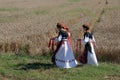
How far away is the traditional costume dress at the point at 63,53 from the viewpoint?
11.9 m

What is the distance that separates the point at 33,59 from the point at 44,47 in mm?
1509

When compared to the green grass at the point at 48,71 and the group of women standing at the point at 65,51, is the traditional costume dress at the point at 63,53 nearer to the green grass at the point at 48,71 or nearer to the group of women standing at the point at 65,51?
the group of women standing at the point at 65,51

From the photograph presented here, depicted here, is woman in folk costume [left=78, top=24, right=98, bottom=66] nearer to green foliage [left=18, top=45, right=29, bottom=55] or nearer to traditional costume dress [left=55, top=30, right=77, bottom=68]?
traditional costume dress [left=55, top=30, right=77, bottom=68]

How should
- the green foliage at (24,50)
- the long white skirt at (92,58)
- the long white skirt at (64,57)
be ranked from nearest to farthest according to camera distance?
1. the long white skirt at (64,57)
2. the long white skirt at (92,58)
3. the green foliage at (24,50)

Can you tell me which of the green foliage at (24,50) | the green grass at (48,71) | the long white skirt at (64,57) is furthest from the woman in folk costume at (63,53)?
the green foliage at (24,50)

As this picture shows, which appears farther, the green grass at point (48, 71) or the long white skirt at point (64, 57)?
the long white skirt at point (64, 57)

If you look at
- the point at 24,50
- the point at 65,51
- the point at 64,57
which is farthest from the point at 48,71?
the point at 24,50

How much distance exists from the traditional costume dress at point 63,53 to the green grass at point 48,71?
224mm

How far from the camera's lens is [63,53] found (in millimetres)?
11945

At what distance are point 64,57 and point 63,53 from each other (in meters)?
0.14

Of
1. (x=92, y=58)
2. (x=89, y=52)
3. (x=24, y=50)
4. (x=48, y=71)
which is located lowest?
(x=48, y=71)

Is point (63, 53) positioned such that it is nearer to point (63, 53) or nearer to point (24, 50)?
point (63, 53)

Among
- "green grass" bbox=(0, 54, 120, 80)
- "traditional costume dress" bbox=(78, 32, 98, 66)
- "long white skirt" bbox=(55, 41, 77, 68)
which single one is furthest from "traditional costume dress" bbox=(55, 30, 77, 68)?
Answer: "traditional costume dress" bbox=(78, 32, 98, 66)

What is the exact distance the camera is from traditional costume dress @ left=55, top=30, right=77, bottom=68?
39.1 feet
